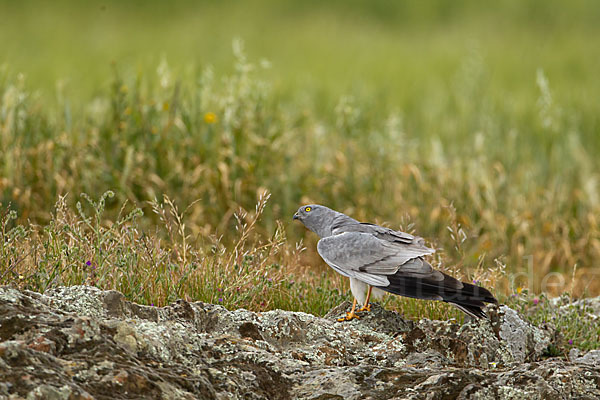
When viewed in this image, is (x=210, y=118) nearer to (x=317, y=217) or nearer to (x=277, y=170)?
(x=277, y=170)

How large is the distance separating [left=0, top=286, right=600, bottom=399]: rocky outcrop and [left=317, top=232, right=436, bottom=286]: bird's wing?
0.90ft

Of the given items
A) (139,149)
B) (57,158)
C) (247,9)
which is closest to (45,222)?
(57,158)

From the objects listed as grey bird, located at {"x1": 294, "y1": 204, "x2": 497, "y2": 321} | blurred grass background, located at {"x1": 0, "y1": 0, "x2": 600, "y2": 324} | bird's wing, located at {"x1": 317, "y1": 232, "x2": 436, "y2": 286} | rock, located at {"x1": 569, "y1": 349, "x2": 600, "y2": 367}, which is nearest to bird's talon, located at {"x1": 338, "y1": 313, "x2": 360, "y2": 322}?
grey bird, located at {"x1": 294, "y1": 204, "x2": 497, "y2": 321}

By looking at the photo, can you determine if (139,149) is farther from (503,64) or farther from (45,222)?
(503,64)

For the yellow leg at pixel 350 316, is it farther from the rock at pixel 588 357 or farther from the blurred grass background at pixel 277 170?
the rock at pixel 588 357

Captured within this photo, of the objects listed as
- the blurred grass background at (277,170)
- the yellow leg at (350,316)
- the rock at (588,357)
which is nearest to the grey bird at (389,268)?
the yellow leg at (350,316)

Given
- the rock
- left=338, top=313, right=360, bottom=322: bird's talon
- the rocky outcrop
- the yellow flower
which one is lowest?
the rock

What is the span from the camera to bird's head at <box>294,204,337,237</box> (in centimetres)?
380

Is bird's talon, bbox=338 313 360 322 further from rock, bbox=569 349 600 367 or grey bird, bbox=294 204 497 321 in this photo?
rock, bbox=569 349 600 367

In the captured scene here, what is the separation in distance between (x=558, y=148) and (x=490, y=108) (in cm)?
112

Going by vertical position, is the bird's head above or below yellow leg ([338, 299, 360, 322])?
above

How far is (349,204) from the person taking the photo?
22.1 feet

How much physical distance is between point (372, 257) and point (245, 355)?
0.94 meters

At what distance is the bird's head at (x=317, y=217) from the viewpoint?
380 cm
